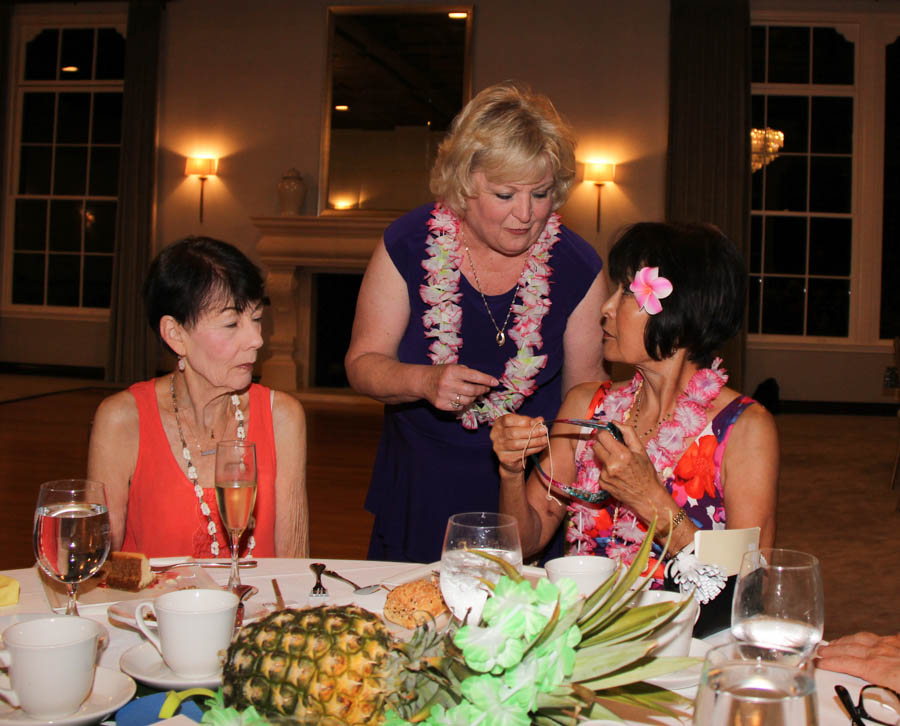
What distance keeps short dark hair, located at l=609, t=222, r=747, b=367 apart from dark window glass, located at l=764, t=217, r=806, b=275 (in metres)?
9.14

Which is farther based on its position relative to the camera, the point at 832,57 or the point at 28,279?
the point at 28,279

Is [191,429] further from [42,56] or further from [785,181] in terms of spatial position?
[42,56]

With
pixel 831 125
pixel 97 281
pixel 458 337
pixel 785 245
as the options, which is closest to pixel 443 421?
pixel 458 337

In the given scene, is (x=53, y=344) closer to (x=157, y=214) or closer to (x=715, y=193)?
(x=157, y=214)

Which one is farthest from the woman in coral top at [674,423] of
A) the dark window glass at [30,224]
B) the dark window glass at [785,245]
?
the dark window glass at [30,224]

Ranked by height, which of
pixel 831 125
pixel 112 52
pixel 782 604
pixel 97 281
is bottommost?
pixel 782 604

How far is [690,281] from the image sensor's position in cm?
197

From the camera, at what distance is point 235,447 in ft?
4.93

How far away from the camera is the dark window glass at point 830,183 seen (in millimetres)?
10375

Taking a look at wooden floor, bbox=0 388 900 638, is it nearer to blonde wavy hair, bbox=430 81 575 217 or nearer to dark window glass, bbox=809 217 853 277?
dark window glass, bbox=809 217 853 277

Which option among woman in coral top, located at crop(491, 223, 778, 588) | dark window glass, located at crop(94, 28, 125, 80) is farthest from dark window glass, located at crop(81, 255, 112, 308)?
woman in coral top, located at crop(491, 223, 778, 588)

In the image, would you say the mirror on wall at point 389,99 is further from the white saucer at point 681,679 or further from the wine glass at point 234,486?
the white saucer at point 681,679

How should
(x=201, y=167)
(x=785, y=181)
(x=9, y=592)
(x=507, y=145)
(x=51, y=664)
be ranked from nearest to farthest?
1. (x=51, y=664)
2. (x=9, y=592)
3. (x=507, y=145)
4. (x=785, y=181)
5. (x=201, y=167)

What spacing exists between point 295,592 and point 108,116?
11.4 m
